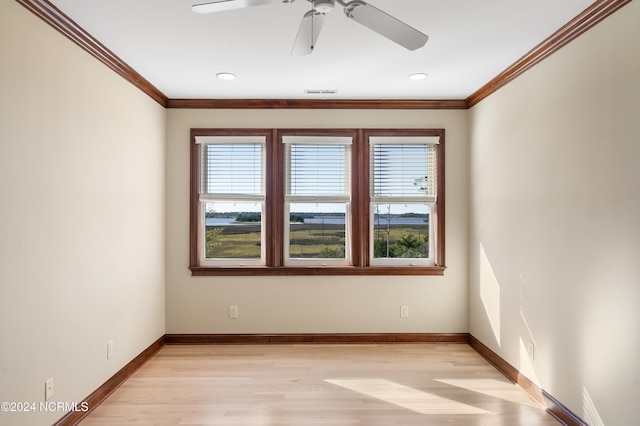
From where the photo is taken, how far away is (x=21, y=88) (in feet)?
7.07

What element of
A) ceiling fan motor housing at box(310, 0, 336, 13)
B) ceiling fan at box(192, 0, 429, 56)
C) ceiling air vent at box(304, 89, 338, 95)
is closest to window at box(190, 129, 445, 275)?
ceiling air vent at box(304, 89, 338, 95)

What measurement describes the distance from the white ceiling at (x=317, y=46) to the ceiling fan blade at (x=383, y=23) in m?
0.48

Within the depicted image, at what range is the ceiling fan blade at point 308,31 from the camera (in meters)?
1.93

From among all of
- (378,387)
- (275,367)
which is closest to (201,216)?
(275,367)

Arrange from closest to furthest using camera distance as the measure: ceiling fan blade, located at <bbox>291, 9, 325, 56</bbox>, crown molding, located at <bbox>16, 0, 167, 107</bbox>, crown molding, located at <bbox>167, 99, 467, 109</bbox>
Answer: ceiling fan blade, located at <bbox>291, 9, 325, 56</bbox> < crown molding, located at <bbox>16, 0, 167, 107</bbox> < crown molding, located at <bbox>167, 99, 467, 109</bbox>

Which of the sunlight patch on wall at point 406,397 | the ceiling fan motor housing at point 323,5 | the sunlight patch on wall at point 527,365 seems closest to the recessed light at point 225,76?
the ceiling fan motor housing at point 323,5

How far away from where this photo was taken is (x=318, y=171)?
14.6 ft

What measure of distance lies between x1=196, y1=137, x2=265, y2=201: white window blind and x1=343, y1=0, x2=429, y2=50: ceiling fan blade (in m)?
2.62

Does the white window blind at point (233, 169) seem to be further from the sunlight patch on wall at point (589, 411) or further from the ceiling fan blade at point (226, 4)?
the sunlight patch on wall at point (589, 411)

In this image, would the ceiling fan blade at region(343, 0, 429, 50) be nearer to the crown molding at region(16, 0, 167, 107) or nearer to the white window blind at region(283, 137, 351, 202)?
the crown molding at region(16, 0, 167, 107)

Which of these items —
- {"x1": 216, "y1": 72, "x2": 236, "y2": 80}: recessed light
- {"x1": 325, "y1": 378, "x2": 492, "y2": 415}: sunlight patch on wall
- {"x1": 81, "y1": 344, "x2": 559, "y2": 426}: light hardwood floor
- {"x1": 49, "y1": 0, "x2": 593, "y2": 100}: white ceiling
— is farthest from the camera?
{"x1": 216, "y1": 72, "x2": 236, "y2": 80}: recessed light

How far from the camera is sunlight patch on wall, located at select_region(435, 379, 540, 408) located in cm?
304

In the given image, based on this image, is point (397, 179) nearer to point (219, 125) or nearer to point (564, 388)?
point (219, 125)

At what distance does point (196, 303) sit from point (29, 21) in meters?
2.95
